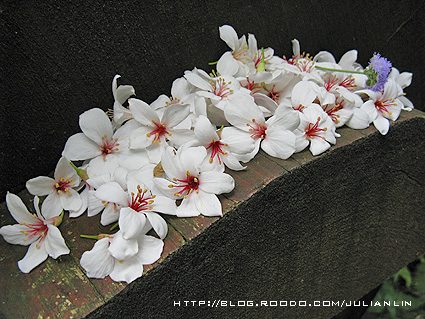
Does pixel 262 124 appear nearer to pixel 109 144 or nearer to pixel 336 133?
pixel 336 133

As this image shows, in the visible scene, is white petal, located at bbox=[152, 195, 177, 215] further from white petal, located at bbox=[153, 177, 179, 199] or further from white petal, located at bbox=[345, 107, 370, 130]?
white petal, located at bbox=[345, 107, 370, 130]

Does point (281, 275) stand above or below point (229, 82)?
below

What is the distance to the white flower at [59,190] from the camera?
0.95 meters

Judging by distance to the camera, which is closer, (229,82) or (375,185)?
(229,82)

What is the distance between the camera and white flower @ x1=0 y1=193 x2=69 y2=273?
0.87m

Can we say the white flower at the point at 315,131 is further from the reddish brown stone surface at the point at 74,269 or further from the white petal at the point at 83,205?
the white petal at the point at 83,205

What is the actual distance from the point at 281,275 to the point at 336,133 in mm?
412

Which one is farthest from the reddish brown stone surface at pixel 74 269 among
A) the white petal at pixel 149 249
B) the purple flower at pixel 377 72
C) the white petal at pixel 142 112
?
the purple flower at pixel 377 72

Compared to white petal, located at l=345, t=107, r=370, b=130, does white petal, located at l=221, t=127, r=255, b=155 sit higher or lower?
higher

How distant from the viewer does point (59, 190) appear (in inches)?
38.2

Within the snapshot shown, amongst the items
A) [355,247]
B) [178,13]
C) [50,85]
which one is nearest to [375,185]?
[355,247]

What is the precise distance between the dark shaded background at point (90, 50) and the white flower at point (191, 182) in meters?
0.32

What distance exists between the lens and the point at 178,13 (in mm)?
1121

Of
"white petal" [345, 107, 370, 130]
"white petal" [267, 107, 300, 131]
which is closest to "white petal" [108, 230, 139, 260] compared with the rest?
"white petal" [267, 107, 300, 131]
